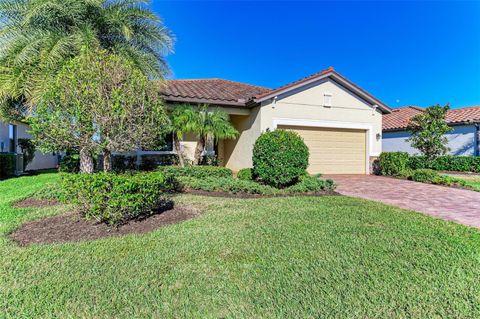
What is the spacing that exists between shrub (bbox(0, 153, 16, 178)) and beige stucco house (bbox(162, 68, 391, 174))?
27.7 feet

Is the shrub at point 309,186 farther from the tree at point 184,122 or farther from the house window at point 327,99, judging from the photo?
the house window at point 327,99

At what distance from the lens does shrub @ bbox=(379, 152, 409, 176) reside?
13.4 m

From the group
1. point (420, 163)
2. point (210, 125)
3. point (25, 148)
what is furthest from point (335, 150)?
point (25, 148)

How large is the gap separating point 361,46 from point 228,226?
21.8m

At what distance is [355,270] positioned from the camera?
3.46 meters

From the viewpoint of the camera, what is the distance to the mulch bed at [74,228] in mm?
4664

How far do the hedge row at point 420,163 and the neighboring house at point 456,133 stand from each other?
5.56 feet

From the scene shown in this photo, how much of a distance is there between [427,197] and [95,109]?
31.8ft

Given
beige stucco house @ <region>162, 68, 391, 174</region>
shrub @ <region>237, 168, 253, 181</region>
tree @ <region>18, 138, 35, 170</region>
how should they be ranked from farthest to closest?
tree @ <region>18, 138, 35, 170</region>
beige stucco house @ <region>162, 68, 391, 174</region>
shrub @ <region>237, 168, 253, 181</region>

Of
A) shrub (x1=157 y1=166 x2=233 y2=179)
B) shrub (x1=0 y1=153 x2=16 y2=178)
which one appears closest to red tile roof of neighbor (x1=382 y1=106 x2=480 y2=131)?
shrub (x1=157 y1=166 x2=233 y2=179)

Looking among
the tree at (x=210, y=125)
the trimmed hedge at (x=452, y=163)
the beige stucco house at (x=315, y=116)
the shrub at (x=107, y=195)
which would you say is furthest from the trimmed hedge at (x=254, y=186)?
the trimmed hedge at (x=452, y=163)

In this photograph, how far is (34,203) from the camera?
287 inches

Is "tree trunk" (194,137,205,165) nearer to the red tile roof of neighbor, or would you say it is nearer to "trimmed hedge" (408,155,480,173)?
"trimmed hedge" (408,155,480,173)

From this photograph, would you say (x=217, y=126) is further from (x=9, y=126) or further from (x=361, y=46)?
(x=361, y=46)
